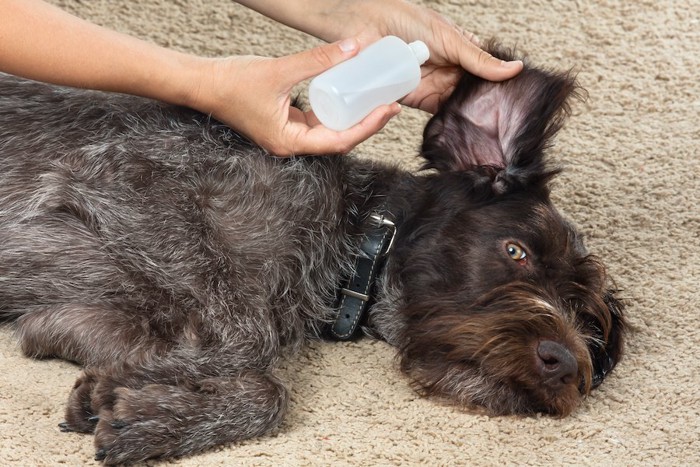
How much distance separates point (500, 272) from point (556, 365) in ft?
1.49

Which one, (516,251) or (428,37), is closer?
(516,251)

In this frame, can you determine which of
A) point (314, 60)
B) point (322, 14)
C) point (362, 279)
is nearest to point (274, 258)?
point (362, 279)

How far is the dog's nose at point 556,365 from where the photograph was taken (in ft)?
11.6

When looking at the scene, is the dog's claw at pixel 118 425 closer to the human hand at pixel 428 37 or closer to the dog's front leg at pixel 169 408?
the dog's front leg at pixel 169 408

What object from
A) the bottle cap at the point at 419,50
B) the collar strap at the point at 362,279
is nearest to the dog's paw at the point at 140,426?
the collar strap at the point at 362,279

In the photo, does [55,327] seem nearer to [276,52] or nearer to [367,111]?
[367,111]

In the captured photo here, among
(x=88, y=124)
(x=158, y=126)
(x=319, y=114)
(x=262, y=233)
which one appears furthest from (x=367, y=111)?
(x=88, y=124)

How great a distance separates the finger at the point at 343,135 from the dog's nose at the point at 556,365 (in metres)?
0.98

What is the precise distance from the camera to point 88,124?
4062mm

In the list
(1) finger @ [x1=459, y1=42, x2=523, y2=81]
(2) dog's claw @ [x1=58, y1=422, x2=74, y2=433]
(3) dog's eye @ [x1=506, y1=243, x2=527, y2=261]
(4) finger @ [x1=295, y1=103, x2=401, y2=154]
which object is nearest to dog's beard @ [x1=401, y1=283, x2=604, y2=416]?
(3) dog's eye @ [x1=506, y1=243, x2=527, y2=261]

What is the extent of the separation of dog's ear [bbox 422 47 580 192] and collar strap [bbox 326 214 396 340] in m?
0.36

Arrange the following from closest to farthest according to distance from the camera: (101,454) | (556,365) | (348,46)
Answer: (101,454) < (556,365) < (348,46)

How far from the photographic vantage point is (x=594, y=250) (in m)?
4.82

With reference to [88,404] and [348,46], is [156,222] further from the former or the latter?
[348,46]
